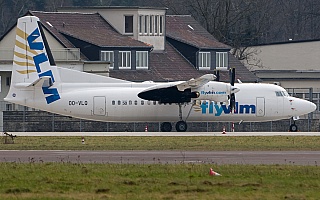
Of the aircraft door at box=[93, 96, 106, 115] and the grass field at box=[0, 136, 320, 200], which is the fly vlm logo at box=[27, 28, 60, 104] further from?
the grass field at box=[0, 136, 320, 200]

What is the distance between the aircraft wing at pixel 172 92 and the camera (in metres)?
52.8

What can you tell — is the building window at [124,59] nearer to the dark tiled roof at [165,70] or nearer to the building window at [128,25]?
the dark tiled roof at [165,70]

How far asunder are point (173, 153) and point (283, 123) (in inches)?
938

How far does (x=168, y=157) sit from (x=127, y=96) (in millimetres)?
20959

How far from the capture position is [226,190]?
23953 millimetres

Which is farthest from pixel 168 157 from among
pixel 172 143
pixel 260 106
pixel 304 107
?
pixel 304 107

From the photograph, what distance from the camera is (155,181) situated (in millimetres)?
25641

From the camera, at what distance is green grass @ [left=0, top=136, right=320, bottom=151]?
3903 centimetres

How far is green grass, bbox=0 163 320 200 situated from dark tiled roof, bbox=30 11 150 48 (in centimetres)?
3902

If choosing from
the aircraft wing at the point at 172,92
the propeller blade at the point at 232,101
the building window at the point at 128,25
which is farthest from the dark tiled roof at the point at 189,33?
the propeller blade at the point at 232,101

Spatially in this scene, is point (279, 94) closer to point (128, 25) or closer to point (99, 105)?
point (99, 105)

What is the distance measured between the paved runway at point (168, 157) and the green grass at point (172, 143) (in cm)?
296

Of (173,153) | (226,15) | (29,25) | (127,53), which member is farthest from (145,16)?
(173,153)

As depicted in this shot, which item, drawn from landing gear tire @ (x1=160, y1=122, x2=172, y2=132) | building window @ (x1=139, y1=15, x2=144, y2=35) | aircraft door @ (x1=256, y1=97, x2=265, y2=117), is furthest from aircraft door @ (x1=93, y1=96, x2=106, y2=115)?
building window @ (x1=139, y1=15, x2=144, y2=35)
